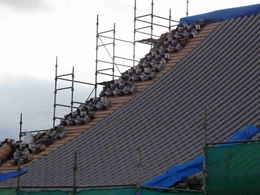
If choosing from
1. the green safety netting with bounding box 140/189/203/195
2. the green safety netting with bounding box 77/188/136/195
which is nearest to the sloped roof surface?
the green safety netting with bounding box 77/188/136/195

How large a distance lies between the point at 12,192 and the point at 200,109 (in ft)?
27.8

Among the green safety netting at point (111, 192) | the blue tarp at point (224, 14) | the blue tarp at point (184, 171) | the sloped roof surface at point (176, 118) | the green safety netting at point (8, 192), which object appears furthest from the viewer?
the blue tarp at point (224, 14)

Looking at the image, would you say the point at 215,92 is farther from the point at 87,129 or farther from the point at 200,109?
the point at 87,129

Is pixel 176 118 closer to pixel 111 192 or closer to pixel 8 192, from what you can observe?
pixel 8 192

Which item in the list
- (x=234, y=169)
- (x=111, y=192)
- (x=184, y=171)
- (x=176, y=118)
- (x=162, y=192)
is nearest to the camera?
(x=234, y=169)

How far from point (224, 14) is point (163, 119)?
552 centimetres

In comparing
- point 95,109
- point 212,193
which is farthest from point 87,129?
point 212,193

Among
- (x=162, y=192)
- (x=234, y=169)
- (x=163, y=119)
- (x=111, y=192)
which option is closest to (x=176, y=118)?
(x=163, y=119)

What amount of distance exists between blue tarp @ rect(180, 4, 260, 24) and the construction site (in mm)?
37

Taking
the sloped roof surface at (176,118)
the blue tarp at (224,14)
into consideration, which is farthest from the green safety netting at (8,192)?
the blue tarp at (224,14)

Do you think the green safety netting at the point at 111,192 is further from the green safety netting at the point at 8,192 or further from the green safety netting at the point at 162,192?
the green safety netting at the point at 8,192

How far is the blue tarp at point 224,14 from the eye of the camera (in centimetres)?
2417

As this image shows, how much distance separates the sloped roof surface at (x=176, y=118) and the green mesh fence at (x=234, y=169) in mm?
6643

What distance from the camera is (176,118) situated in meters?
21.5
